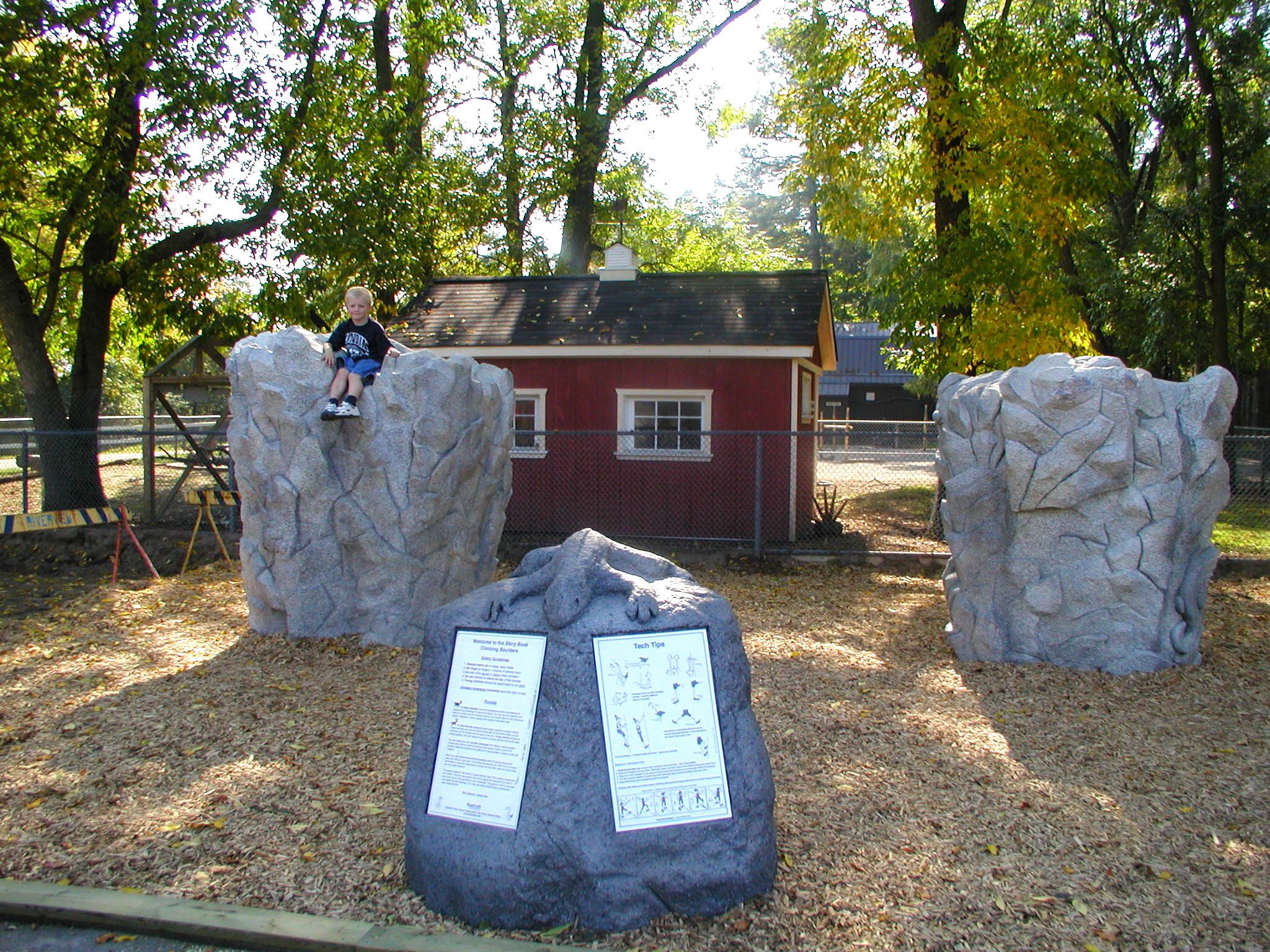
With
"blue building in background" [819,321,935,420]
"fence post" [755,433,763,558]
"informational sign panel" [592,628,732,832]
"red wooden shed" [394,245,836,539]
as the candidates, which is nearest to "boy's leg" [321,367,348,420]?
"informational sign panel" [592,628,732,832]

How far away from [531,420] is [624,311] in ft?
6.78

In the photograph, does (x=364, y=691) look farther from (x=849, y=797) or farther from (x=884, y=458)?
(x=884, y=458)

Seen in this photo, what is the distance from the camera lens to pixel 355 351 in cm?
741

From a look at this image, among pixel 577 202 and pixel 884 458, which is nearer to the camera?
pixel 577 202

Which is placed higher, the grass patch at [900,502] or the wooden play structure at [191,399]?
the wooden play structure at [191,399]

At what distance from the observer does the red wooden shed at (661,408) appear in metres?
12.3

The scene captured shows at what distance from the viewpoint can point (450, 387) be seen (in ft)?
23.9

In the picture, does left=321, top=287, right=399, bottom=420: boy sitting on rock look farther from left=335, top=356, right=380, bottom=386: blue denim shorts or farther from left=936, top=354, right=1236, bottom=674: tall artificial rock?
left=936, top=354, right=1236, bottom=674: tall artificial rock

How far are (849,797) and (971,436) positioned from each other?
329 centimetres

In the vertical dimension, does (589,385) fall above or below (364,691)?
above

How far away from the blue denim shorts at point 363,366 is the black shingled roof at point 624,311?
5426 mm

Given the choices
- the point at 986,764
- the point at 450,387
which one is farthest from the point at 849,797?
the point at 450,387

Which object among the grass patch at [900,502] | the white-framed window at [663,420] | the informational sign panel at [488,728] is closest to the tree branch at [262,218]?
the white-framed window at [663,420]

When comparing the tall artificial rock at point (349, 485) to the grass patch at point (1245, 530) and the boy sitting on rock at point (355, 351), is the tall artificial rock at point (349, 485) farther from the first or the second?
the grass patch at point (1245, 530)
